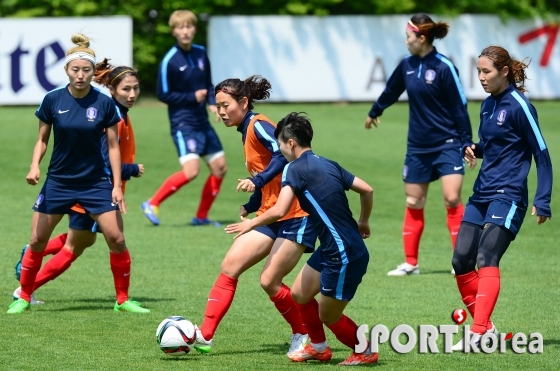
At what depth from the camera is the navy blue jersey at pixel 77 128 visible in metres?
7.70

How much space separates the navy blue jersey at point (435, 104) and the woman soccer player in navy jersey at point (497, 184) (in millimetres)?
2670

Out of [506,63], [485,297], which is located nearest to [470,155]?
[506,63]

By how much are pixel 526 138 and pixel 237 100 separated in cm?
191

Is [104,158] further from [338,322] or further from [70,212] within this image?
[338,322]

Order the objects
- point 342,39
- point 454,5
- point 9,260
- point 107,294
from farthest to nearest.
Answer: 1. point 454,5
2. point 342,39
3. point 9,260
4. point 107,294

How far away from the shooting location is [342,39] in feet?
87.0

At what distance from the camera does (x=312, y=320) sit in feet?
21.6

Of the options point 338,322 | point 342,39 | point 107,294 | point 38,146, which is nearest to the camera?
point 338,322

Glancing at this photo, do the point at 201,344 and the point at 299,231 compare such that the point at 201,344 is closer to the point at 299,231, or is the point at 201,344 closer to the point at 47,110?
the point at 299,231

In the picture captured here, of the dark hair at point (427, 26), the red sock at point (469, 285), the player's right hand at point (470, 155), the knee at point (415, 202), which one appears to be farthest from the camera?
the knee at point (415, 202)

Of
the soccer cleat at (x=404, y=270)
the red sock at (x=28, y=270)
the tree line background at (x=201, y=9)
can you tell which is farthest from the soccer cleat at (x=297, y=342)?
the tree line background at (x=201, y=9)

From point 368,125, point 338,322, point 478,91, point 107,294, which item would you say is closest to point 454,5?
point 478,91

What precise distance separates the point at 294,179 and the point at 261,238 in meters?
0.69

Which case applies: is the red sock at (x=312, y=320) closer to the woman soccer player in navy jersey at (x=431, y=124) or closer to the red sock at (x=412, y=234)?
the woman soccer player in navy jersey at (x=431, y=124)
